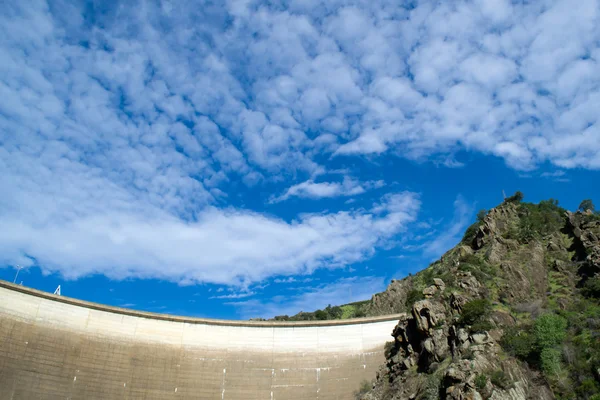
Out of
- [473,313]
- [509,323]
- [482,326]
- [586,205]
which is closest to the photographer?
[482,326]

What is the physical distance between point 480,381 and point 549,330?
7.42 metres

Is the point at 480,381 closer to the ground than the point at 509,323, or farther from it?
closer to the ground

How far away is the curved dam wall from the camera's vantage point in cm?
3022

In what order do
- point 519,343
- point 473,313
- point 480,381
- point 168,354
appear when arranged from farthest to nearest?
point 168,354 < point 473,313 < point 519,343 < point 480,381

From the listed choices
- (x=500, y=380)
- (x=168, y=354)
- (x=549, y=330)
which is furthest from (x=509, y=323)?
(x=168, y=354)

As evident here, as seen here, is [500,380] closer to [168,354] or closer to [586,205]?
[168,354]

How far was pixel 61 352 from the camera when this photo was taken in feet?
102

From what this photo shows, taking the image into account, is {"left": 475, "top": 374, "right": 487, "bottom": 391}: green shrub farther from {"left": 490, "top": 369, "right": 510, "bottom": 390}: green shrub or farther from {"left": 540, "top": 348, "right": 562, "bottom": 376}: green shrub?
{"left": 540, "top": 348, "right": 562, "bottom": 376}: green shrub

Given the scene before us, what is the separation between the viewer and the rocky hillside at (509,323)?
2569 centimetres

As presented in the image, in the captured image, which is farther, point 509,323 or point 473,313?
point 509,323

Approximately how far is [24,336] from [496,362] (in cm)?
3115

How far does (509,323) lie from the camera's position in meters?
30.6

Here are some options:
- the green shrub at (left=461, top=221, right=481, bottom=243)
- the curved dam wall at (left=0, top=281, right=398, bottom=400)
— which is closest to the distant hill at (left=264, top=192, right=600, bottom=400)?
the curved dam wall at (left=0, top=281, right=398, bottom=400)

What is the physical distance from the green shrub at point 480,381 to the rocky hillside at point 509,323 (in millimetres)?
54
